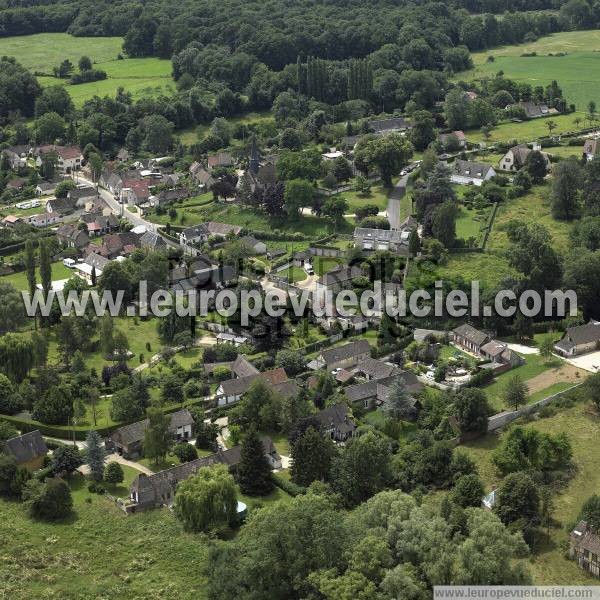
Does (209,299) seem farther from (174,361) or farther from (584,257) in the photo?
(584,257)

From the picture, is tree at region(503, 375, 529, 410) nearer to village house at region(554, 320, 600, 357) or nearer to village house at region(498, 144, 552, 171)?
Result: village house at region(554, 320, 600, 357)

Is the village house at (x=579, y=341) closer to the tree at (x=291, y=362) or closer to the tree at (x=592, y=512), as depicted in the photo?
the tree at (x=291, y=362)

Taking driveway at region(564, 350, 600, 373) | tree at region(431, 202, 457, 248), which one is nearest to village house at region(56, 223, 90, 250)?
tree at region(431, 202, 457, 248)

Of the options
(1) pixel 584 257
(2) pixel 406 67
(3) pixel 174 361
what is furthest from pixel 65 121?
(1) pixel 584 257

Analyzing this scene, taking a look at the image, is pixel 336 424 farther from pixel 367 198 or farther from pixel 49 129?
pixel 49 129

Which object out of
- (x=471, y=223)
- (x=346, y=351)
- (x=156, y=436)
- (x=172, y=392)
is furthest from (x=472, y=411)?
(x=471, y=223)

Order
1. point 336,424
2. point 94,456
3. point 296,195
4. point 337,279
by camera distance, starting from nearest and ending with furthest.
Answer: point 94,456 < point 336,424 < point 337,279 < point 296,195
